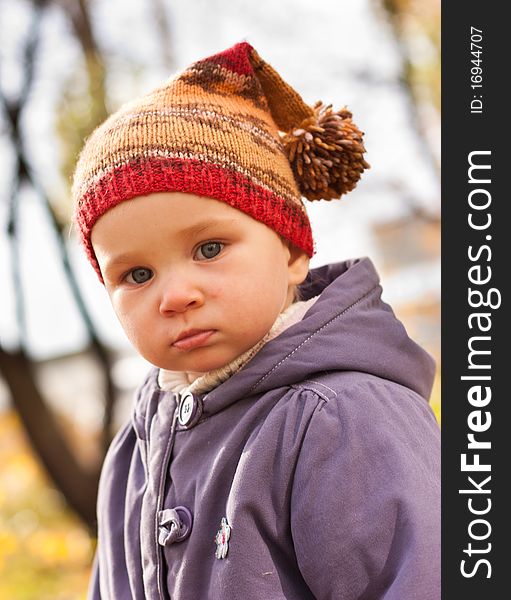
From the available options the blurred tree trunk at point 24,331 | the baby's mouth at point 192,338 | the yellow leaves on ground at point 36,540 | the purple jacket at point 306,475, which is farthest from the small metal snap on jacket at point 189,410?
the yellow leaves on ground at point 36,540

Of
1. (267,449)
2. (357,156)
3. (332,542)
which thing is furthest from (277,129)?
(332,542)

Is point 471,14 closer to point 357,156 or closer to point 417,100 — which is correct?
point 357,156

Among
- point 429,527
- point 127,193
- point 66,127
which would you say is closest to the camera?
point 429,527

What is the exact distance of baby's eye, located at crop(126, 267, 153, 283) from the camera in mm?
1151

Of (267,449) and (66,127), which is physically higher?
(66,127)

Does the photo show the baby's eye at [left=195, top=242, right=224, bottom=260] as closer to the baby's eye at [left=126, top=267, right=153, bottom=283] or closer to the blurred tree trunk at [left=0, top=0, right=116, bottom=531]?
the baby's eye at [left=126, top=267, right=153, bottom=283]

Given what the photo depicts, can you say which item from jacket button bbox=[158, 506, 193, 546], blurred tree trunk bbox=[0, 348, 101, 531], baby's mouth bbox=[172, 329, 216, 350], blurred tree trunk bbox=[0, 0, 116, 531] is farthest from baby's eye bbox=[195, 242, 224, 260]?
blurred tree trunk bbox=[0, 348, 101, 531]

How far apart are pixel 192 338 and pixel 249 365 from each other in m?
0.11

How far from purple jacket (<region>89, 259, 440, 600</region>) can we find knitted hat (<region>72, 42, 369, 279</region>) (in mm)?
172

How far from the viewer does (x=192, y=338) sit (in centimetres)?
112

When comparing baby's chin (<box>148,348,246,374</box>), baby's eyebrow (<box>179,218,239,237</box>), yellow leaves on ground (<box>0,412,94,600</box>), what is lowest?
yellow leaves on ground (<box>0,412,94,600</box>)

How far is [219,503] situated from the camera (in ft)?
3.76

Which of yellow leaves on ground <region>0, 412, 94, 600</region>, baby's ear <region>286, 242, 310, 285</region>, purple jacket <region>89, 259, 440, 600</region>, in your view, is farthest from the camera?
yellow leaves on ground <region>0, 412, 94, 600</region>

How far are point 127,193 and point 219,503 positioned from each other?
1.55 ft
